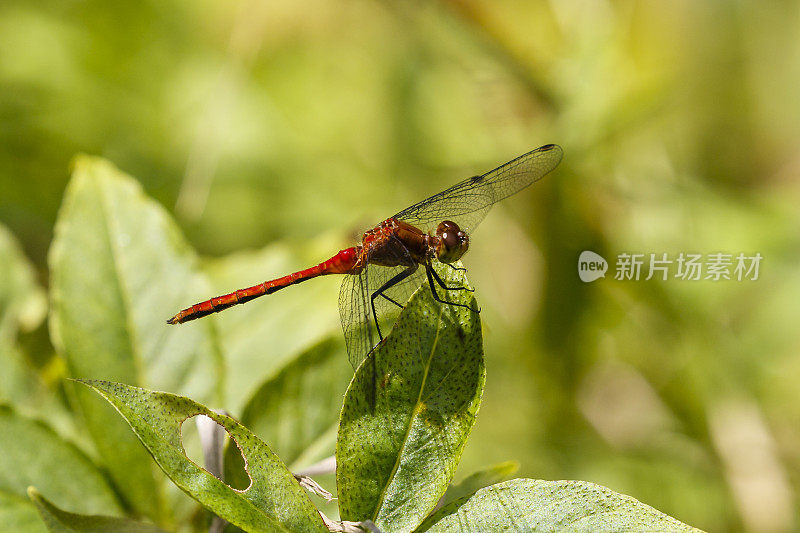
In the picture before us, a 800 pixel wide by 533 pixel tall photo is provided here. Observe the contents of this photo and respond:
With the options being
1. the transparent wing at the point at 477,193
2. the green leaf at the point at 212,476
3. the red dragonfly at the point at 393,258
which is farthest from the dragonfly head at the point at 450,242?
the green leaf at the point at 212,476

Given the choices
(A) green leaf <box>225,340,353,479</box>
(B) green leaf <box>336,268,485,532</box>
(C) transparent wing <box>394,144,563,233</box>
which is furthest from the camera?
(C) transparent wing <box>394,144,563,233</box>

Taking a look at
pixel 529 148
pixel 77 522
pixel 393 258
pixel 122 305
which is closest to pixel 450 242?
pixel 393 258

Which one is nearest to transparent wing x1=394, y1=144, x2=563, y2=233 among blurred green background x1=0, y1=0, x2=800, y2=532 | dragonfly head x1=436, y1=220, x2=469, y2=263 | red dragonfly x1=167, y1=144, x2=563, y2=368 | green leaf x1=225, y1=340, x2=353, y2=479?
red dragonfly x1=167, y1=144, x2=563, y2=368

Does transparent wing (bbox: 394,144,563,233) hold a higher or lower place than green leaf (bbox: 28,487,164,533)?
higher

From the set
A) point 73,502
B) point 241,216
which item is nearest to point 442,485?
point 73,502

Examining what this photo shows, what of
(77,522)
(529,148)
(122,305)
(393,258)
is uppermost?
(529,148)

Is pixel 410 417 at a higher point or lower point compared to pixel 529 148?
lower

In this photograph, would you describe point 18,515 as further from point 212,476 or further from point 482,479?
point 482,479

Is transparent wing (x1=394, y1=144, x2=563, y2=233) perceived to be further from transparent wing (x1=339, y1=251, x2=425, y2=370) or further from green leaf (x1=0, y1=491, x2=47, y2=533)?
green leaf (x1=0, y1=491, x2=47, y2=533)
